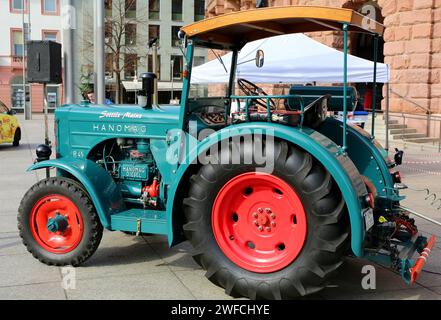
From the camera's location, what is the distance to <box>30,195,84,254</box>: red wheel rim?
203 inches

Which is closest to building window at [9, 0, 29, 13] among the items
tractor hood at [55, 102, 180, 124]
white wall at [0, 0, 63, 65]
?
white wall at [0, 0, 63, 65]

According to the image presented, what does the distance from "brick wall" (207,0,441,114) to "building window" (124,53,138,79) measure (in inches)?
1232

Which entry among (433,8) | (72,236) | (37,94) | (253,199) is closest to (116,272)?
(72,236)

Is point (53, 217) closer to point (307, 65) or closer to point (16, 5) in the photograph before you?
point (307, 65)

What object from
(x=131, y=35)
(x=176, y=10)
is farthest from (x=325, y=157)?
(x=176, y=10)

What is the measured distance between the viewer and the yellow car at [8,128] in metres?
16.6

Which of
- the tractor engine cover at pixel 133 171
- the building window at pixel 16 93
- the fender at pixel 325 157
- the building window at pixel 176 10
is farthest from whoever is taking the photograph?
the building window at pixel 176 10

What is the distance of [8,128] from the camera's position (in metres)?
16.8

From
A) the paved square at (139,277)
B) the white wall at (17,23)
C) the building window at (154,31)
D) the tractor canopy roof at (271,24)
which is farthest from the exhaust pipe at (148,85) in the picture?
the building window at (154,31)

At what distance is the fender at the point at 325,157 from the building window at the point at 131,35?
47.3m

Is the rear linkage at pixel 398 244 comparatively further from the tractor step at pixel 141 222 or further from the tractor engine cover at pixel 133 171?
the tractor engine cover at pixel 133 171

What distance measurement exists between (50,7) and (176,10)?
39.8 ft

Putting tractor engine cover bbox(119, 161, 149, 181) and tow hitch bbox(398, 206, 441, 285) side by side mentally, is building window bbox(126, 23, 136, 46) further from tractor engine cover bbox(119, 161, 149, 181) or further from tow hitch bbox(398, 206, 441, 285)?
tow hitch bbox(398, 206, 441, 285)
